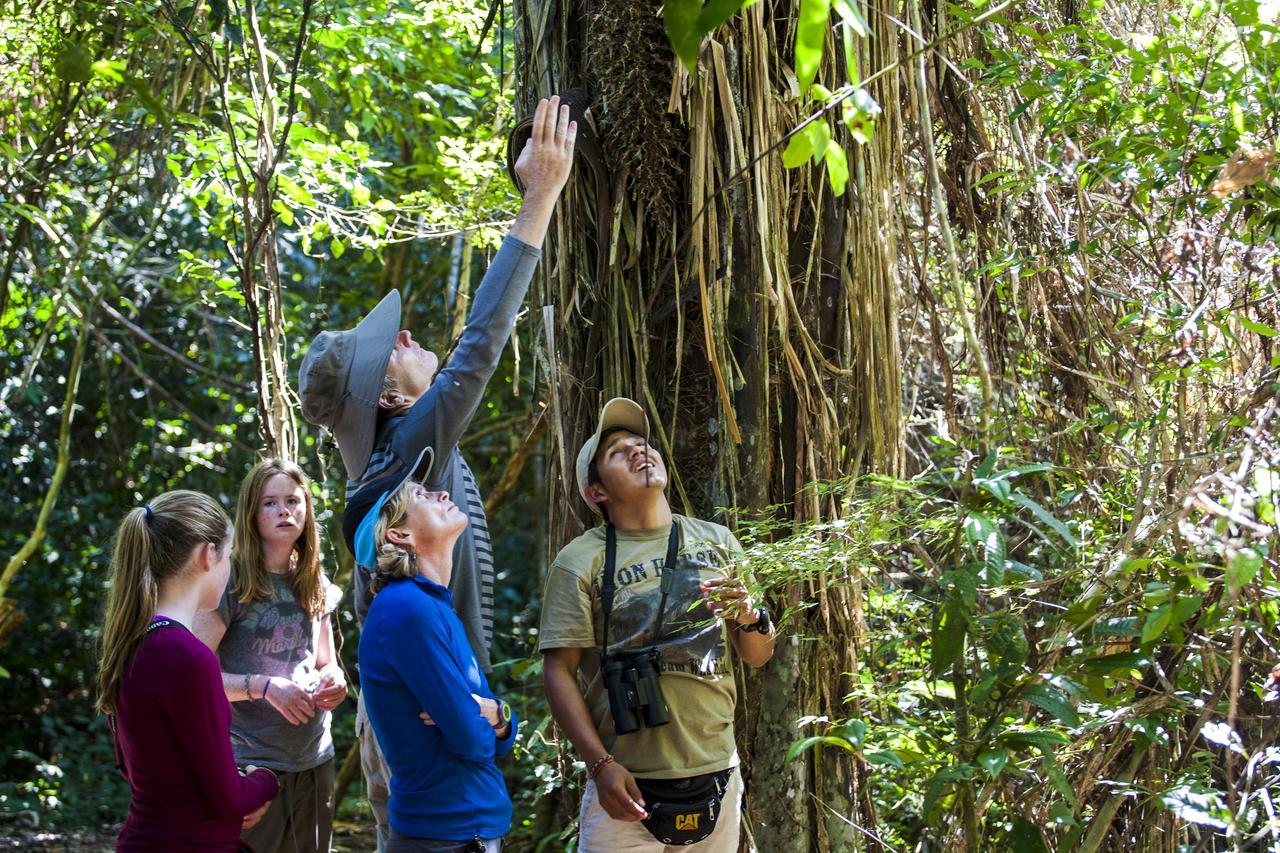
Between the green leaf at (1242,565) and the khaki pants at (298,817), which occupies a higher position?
the green leaf at (1242,565)

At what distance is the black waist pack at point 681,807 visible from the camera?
8.64ft

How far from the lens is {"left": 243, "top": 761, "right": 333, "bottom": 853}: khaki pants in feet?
10.6

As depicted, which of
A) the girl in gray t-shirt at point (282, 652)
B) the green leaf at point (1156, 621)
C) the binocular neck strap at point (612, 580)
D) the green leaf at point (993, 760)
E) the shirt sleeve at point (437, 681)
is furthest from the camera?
the girl in gray t-shirt at point (282, 652)

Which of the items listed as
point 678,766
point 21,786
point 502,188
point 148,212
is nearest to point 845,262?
point 678,766

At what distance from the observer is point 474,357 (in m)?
2.66

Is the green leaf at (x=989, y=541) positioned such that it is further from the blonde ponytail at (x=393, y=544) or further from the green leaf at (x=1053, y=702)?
the blonde ponytail at (x=393, y=544)

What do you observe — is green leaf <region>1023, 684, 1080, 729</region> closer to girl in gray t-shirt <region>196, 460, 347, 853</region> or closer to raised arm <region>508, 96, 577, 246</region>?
raised arm <region>508, 96, 577, 246</region>

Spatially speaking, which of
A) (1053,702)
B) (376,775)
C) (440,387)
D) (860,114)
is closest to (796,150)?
(860,114)

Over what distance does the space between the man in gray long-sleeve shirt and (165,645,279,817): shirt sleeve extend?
42 centimetres

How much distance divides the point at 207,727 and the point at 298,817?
99cm

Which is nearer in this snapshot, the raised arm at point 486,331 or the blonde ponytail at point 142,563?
the blonde ponytail at point 142,563

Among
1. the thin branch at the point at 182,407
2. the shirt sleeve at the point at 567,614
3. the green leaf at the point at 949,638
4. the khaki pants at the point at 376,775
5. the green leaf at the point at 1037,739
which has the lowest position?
the khaki pants at the point at 376,775

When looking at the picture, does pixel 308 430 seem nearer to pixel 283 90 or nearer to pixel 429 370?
pixel 283 90

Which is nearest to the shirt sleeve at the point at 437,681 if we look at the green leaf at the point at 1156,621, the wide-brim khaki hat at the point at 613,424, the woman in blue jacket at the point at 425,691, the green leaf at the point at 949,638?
the woman in blue jacket at the point at 425,691
